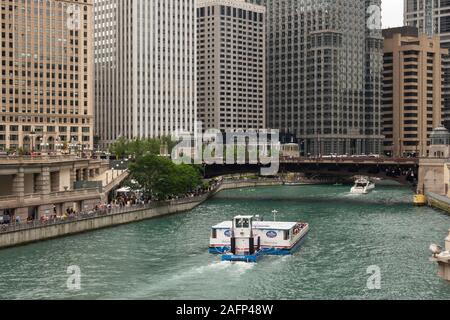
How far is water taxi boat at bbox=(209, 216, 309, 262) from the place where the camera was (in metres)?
Answer: 75.6

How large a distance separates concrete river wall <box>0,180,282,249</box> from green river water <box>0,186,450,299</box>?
1.38 m

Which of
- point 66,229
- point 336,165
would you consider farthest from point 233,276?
point 336,165

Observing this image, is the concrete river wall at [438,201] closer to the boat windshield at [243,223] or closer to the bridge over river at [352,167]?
the bridge over river at [352,167]

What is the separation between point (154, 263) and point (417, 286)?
79.8 ft

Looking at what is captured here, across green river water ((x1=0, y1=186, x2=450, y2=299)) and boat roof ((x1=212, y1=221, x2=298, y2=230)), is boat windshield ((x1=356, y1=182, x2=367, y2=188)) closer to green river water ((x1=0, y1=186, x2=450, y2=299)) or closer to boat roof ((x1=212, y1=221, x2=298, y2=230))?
green river water ((x1=0, y1=186, x2=450, y2=299))

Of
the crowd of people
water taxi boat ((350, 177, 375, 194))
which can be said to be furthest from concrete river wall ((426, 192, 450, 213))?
the crowd of people

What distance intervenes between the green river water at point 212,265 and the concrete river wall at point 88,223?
4.54ft

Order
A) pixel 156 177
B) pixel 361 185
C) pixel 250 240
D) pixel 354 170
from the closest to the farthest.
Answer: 1. pixel 250 240
2. pixel 156 177
3. pixel 354 170
4. pixel 361 185

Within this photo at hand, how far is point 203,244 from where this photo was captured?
87.4 meters

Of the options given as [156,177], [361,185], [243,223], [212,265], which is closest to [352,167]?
[361,185]

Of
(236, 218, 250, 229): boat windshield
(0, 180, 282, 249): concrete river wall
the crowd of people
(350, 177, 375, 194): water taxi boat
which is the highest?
(236, 218, 250, 229): boat windshield

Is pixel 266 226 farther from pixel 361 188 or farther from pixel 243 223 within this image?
pixel 361 188

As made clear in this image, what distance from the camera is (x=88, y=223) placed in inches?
3871

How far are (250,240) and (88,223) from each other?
29.9 m
